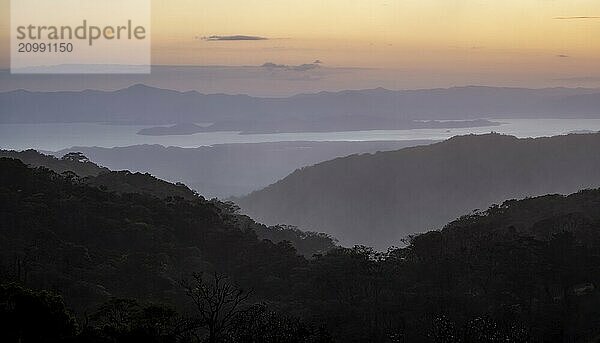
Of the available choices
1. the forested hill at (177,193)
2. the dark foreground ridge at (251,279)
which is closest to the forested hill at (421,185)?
the forested hill at (177,193)

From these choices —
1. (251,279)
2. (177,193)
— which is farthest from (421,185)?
(251,279)

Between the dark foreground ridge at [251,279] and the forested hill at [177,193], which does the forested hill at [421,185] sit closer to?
the forested hill at [177,193]

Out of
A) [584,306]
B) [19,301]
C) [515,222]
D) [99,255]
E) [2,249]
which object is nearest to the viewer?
[19,301]

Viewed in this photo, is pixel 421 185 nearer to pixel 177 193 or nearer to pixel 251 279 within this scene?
pixel 177 193

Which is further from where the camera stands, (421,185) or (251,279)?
(421,185)

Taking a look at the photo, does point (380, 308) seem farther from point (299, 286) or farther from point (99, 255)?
point (99, 255)

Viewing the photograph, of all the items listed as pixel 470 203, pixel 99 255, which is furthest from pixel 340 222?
pixel 99 255
